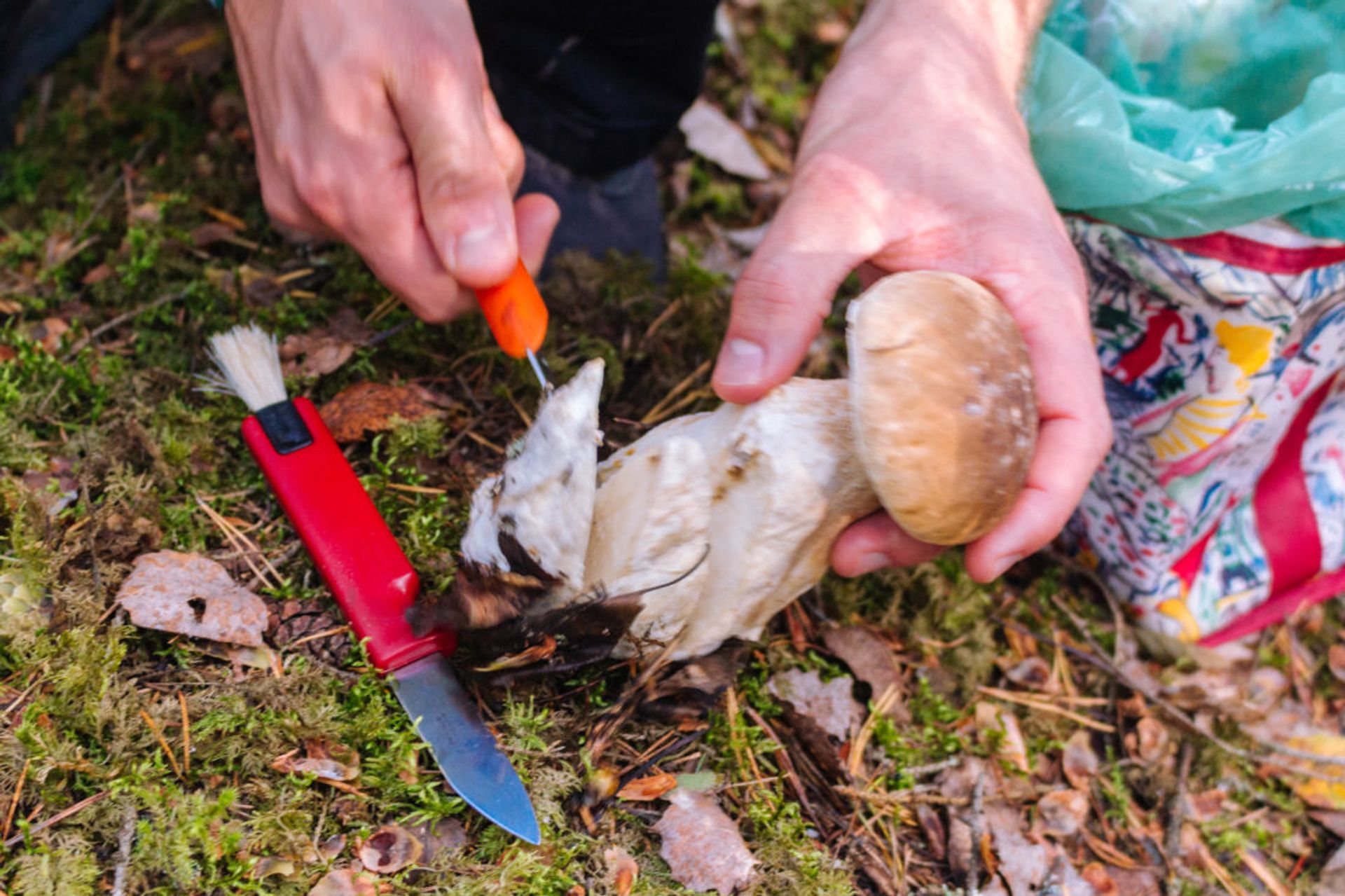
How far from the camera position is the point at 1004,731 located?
239 cm

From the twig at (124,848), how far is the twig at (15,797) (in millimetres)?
176

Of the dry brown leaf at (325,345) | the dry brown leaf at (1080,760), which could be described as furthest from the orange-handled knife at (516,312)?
the dry brown leaf at (1080,760)

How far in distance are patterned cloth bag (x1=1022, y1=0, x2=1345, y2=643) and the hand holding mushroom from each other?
0.97 meters

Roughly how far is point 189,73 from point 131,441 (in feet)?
5.62

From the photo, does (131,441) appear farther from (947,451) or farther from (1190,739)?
(1190,739)

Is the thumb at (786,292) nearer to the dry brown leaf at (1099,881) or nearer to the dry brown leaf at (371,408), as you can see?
the dry brown leaf at (371,408)

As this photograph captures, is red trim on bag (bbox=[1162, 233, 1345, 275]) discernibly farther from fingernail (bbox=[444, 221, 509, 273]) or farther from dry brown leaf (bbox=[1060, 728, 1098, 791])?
fingernail (bbox=[444, 221, 509, 273])

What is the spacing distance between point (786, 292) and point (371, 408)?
1.14m

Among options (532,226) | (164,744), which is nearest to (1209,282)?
(532,226)

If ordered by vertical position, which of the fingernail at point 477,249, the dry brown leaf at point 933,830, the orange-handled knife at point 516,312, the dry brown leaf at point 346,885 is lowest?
the dry brown leaf at point 933,830

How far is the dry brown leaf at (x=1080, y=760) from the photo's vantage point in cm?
245

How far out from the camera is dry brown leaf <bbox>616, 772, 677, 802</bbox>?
6.30 feet

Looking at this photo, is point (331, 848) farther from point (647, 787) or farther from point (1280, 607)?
point (1280, 607)

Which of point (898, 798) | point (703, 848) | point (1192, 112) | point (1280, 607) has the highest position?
point (1192, 112)
